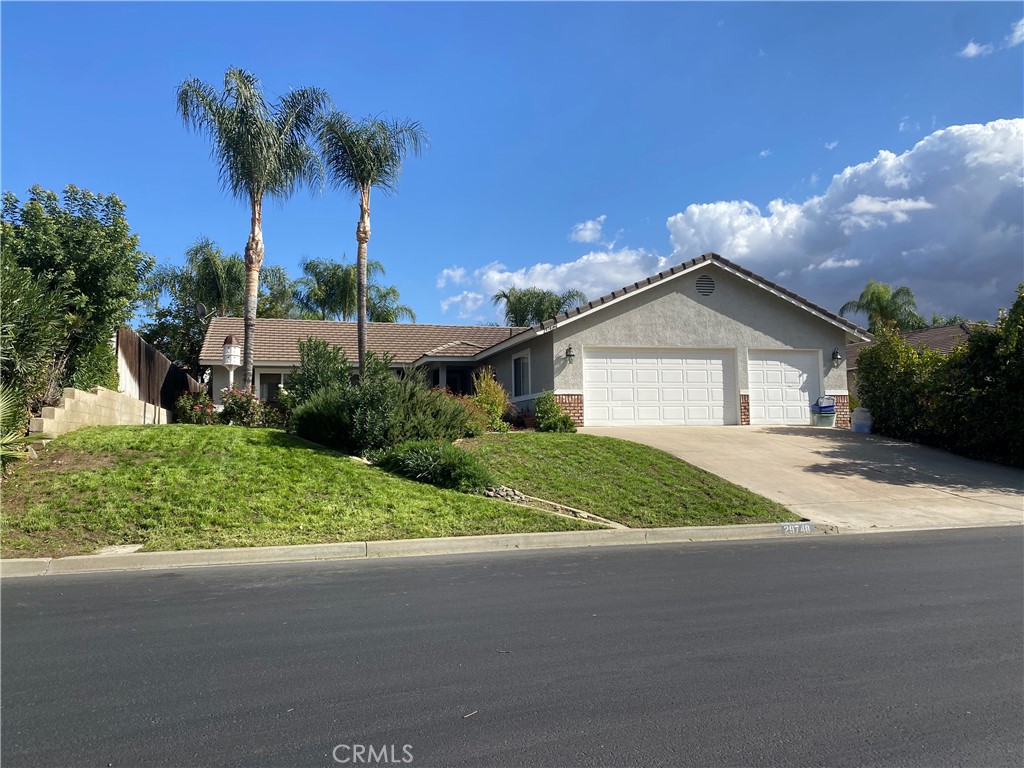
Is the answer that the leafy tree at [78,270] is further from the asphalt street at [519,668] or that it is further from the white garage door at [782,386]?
the white garage door at [782,386]

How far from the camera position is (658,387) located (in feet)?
65.8

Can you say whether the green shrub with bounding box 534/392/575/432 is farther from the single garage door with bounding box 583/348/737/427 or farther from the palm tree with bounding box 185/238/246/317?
the palm tree with bounding box 185/238/246/317

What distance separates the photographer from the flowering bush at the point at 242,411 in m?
→ 17.5

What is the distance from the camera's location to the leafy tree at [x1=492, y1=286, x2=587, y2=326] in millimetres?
38156

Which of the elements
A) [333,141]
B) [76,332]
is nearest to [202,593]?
[76,332]

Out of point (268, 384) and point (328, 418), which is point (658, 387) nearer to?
point (328, 418)

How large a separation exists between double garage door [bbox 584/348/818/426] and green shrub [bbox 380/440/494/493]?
7.88 m

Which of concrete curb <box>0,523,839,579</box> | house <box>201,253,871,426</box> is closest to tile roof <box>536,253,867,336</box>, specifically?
house <box>201,253,871,426</box>

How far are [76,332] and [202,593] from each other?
8920 mm

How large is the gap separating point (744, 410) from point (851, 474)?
5829 mm

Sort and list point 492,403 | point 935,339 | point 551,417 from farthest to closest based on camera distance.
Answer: point 935,339 < point 492,403 < point 551,417

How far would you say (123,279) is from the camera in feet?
45.9

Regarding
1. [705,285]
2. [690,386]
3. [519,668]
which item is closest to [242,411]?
[690,386]

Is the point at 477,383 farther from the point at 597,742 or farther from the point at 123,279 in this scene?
the point at 597,742
